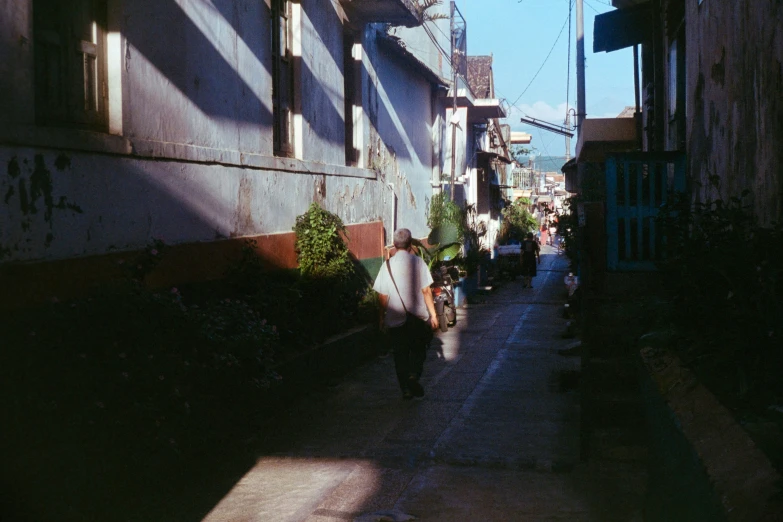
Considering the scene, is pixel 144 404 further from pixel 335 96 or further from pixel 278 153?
pixel 335 96

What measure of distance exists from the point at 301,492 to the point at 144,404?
1.35 metres

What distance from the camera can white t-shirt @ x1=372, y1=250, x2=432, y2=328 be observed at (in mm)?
8836

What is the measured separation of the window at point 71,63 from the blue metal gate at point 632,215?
16.7ft

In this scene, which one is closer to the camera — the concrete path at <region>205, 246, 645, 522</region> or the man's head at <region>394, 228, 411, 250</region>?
the concrete path at <region>205, 246, 645, 522</region>

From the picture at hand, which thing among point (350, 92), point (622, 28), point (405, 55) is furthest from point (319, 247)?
point (405, 55)

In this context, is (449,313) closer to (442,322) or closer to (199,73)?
(442,322)

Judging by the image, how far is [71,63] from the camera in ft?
21.3

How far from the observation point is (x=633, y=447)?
6.68m

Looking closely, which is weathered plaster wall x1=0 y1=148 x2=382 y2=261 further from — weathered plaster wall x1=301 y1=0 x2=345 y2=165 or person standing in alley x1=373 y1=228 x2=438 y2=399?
person standing in alley x1=373 y1=228 x2=438 y2=399

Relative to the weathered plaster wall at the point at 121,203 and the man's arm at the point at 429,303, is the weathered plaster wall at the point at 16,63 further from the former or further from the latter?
the man's arm at the point at 429,303

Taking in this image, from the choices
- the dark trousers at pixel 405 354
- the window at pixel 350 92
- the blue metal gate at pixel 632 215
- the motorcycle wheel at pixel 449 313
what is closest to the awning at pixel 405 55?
the window at pixel 350 92

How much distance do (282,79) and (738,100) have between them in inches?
239

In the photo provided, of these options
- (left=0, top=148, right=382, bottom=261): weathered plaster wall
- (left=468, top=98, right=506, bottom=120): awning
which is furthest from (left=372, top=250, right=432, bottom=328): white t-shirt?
(left=468, top=98, right=506, bottom=120): awning

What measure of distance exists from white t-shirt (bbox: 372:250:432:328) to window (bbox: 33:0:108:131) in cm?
332
